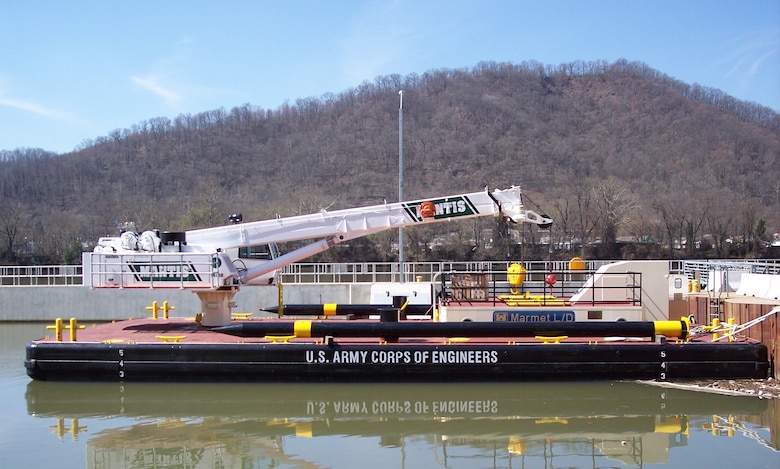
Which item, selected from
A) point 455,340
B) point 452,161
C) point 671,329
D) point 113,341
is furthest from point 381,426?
point 452,161

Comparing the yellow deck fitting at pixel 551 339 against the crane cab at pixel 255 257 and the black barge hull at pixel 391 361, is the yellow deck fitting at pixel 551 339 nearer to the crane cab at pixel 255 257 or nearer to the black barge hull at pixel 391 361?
the black barge hull at pixel 391 361

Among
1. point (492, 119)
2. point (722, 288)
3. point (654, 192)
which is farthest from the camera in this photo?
point (492, 119)

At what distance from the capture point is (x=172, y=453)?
11.6m

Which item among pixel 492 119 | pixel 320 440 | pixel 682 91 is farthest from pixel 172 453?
pixel 682 91

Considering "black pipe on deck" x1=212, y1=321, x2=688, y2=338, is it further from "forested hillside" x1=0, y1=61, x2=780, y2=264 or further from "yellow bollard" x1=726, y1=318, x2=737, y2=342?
"forested hillside" x1=0, y1=61, x2=780, y2=264

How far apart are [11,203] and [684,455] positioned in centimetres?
9334

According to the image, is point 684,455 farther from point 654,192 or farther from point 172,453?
point 654,192

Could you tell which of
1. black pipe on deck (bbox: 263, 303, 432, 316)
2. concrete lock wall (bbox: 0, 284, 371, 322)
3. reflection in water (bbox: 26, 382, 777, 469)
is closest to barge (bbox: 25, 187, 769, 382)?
reflection in water (bbox: 26, 382, 777, 469)

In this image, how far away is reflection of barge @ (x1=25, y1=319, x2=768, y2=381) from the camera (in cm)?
1492

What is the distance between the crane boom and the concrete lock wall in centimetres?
1165

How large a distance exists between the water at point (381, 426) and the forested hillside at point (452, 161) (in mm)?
37234

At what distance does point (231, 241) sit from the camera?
57.2ft

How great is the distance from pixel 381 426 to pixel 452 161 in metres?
89.9

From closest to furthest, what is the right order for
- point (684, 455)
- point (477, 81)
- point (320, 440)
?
1. point (684, 455)
2. point (320, 440)
3. point (477, 81)
